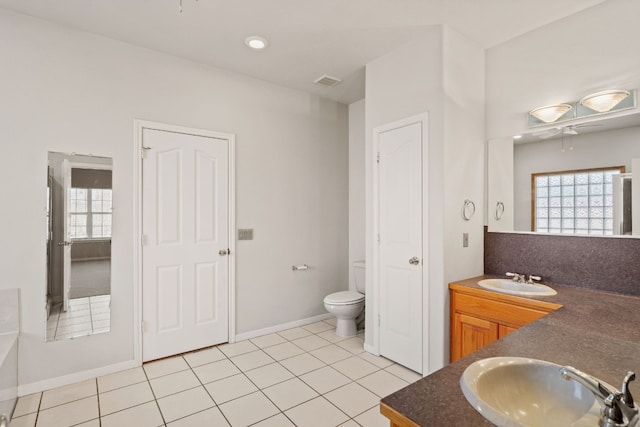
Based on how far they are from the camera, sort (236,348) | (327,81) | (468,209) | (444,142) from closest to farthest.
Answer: (444,142)
(468,209)
(236,348)
(327,81)

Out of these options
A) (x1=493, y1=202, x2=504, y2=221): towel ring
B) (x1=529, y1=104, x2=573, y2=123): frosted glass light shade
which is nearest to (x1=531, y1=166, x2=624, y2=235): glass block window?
(x1=493, y1=202, x2=504, y2=221): towel ring

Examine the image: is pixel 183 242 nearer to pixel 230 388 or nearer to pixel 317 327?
pixel 230 388

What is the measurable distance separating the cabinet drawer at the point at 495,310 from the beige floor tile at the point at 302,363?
50.7 inches

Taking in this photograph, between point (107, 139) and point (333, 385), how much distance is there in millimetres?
2719

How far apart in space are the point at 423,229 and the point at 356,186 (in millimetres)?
1601

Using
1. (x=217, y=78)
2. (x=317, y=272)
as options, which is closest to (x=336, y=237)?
(x=317, y=272)

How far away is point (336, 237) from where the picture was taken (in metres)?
4.27

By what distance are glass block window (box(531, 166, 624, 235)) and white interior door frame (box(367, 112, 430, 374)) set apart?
86cm

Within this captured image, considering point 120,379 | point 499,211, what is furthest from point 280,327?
point 499,211

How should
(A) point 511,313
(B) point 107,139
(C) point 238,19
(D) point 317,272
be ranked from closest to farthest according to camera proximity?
(A) point 511,313, (C) point 238,19, (B) point 107,139, (D) point 317,272

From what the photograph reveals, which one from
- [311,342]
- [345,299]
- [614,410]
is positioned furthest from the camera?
[345,299]

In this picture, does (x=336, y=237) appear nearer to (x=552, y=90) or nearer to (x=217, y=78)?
(x=217, y=78)

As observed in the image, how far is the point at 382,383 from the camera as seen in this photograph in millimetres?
2559

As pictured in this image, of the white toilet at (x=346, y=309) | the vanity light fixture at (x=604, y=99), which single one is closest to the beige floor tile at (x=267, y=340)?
the white toilet at (x=346, y=309)
